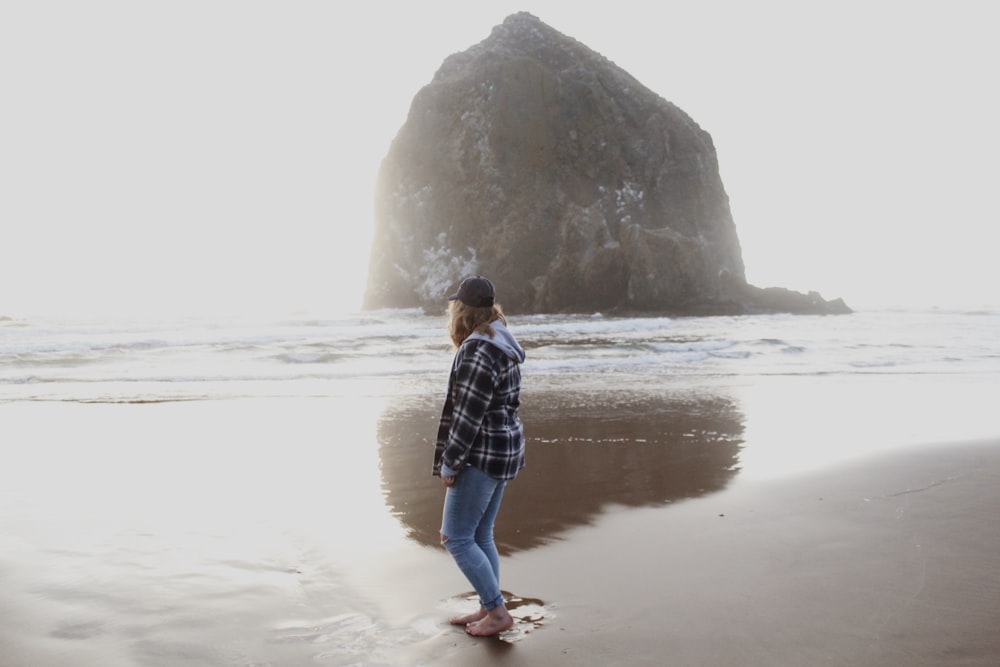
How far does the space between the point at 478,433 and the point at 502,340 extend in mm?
410

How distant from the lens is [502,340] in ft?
10.4

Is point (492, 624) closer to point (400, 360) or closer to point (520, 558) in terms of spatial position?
point (520, 558)

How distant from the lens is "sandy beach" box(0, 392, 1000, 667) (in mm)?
3059

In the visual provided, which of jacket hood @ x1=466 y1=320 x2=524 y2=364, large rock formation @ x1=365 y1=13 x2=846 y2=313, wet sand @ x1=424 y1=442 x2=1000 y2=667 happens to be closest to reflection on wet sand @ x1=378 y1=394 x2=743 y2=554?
wet sand @ x1=424 y1=442 x2=1000 y2=667

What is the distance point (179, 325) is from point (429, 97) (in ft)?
143

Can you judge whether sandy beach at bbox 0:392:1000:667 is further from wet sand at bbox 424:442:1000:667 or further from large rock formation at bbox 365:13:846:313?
large rock formation at bbox 365:13:846:313

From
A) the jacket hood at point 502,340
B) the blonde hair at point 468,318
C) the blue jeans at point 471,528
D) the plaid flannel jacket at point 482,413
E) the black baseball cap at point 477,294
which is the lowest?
the blue jeans at point 471,528

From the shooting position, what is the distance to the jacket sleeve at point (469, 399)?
307cm

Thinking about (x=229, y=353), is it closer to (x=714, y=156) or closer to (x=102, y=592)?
(x=102, y=592)

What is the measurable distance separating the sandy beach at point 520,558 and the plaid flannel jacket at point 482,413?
0.78 metres

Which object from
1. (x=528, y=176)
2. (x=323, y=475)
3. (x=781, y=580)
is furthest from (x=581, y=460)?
(x=528, y=176)

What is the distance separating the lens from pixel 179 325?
1236 inches

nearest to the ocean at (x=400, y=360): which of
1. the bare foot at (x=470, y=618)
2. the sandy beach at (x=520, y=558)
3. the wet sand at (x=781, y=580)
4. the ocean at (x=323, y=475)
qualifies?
the ocean at (x=323, y=475)

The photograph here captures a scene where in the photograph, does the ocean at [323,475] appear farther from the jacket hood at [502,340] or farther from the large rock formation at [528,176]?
the large rock formation at [528,176]
